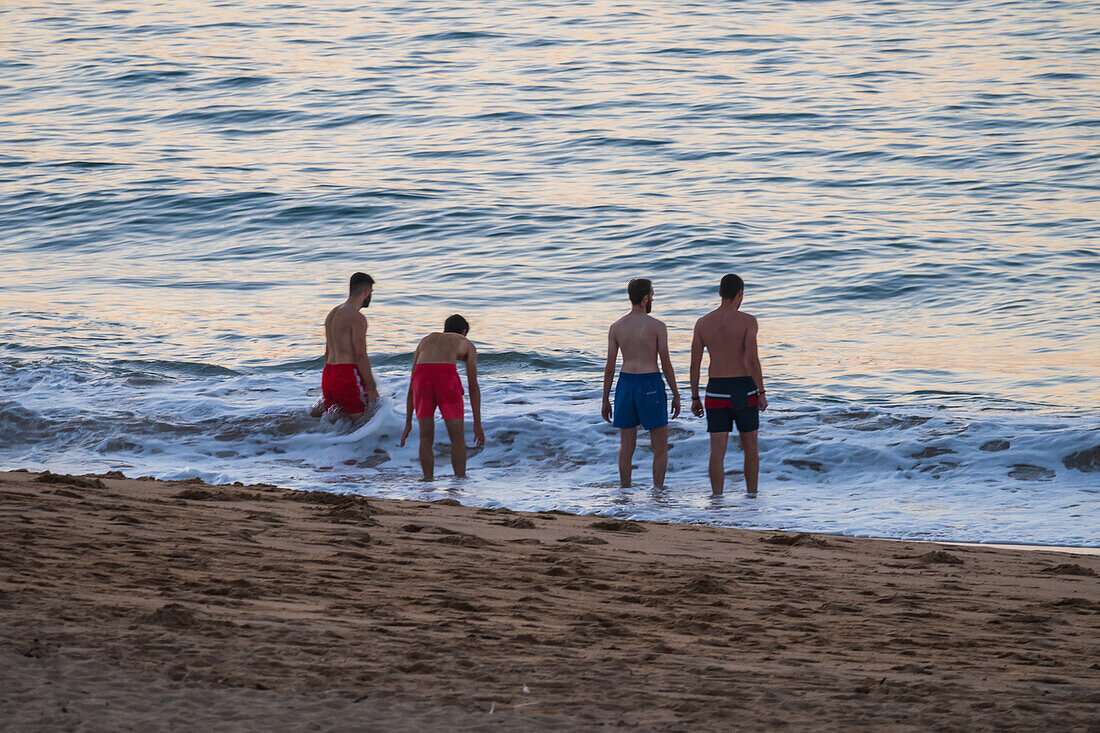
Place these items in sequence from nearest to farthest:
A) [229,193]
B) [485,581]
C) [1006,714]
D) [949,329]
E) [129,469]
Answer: [1006,714], [485,581], [129,469], [949,329], [229,193]

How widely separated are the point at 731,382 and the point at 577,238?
1038cm

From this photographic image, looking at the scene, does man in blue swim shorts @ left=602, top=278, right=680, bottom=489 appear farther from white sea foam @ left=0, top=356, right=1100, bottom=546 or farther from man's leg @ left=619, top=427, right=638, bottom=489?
white sea foam @ left=0, top=356, right=1100, bottom=546

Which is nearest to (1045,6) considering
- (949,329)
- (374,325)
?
(949,329)

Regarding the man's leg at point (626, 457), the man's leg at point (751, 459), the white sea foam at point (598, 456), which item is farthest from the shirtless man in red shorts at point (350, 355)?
the man's leg at point (751, 459)

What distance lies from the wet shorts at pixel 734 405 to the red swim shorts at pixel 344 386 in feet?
9.85

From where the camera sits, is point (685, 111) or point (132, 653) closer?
point (132, 653)

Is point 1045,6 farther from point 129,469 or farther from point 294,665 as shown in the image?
point 294,665

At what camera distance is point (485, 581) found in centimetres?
505

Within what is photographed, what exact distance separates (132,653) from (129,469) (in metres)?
5.81

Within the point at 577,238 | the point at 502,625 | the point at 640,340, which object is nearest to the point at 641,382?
the point at 640,340

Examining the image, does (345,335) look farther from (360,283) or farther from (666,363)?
(666,363)

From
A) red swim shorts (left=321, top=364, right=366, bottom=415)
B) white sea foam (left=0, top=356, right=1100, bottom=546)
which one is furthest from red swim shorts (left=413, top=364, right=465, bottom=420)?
red swim shorts (left=321, top=364, right=366, bottom=415)

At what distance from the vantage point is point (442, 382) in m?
8.91

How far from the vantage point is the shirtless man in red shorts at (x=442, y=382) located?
29.1ft
